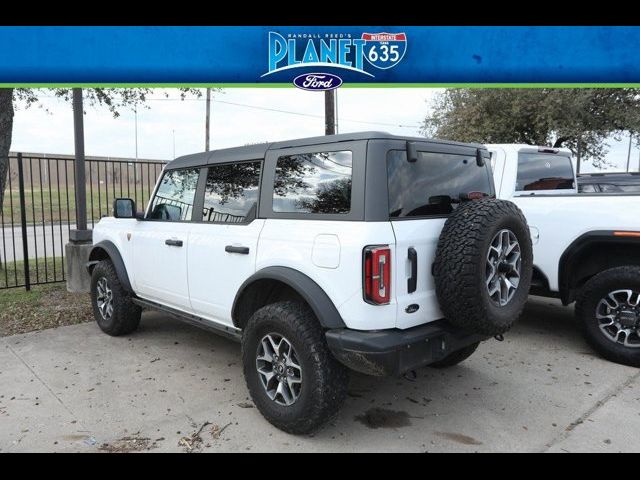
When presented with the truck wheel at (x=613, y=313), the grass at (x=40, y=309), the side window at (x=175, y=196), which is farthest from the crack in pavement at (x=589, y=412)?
the grass at (x=40, y=309)

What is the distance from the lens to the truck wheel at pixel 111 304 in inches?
198

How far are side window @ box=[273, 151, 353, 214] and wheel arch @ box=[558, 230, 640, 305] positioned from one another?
113 inches

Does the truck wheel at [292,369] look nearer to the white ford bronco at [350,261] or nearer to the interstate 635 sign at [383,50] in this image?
the white ford bronco at [350,261]

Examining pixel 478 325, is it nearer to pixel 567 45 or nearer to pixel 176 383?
pixel 176 383

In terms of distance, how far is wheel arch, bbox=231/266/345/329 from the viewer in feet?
9.51

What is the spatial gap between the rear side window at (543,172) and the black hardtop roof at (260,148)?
1885 mm

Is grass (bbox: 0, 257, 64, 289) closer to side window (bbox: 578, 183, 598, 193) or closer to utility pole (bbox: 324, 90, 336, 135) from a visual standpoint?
utility pole (bbox: 324, 90, 336, 135)

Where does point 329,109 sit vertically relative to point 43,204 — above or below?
above

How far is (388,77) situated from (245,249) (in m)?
5.28

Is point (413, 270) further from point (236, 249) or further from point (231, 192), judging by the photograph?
point (231, 192)

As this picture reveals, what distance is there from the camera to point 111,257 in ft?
16.7

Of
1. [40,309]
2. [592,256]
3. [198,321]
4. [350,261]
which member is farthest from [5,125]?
[592,256]

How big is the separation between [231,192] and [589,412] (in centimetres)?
319

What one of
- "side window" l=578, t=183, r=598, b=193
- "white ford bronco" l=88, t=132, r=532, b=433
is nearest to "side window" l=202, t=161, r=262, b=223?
"white ford bronco" l=88, t=132, r=532, b=433
